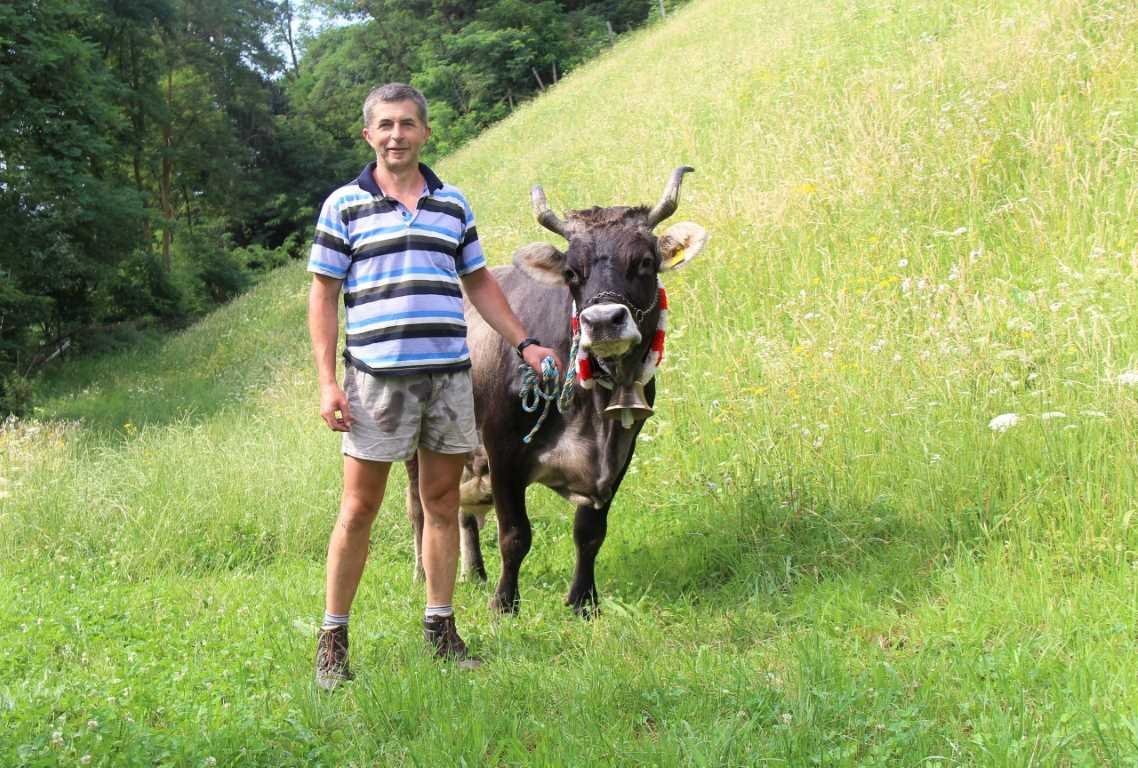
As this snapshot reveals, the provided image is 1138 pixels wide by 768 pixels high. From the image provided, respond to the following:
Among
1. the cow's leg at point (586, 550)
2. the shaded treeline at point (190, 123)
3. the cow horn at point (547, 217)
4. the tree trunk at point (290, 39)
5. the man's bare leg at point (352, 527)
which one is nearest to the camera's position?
the man's bare leg at point (352, 527)

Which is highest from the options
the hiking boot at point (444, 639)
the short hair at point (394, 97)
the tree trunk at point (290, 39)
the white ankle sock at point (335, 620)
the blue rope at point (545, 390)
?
the tree trunk at point (290, 39)

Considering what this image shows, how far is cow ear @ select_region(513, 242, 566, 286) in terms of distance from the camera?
5.00 meters

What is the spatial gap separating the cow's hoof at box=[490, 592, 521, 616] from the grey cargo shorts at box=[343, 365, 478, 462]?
136cm

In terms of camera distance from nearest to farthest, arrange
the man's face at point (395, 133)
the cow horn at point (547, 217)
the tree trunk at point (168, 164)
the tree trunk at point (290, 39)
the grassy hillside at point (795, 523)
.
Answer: the grassy hillside at point (795, 523), the man's face at point (395, 133), the cow horn at point (547, 217), the tree trunk at point (168, 164), the tree trunk at point (290, 39)

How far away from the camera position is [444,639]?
459 centimetres

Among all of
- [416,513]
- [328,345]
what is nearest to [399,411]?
[328,345]

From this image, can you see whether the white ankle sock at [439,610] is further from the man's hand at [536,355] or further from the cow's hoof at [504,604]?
the man's hand at [536,355]

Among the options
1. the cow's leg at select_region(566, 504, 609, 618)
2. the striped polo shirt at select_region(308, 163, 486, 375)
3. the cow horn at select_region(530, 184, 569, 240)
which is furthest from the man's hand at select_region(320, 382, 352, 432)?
the cow's leg at select_region(566, 504, 609, 618)

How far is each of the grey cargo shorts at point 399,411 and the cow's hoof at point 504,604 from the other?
4.46 feet

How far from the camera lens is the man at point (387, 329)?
419 cm

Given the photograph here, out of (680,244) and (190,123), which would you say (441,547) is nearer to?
(680,244)

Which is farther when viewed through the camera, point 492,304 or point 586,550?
point 586,550

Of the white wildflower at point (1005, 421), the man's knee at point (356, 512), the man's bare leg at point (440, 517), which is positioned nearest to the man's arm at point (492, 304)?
the man's bare leg at point (440, 517)

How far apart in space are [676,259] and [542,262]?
25.9 inches
